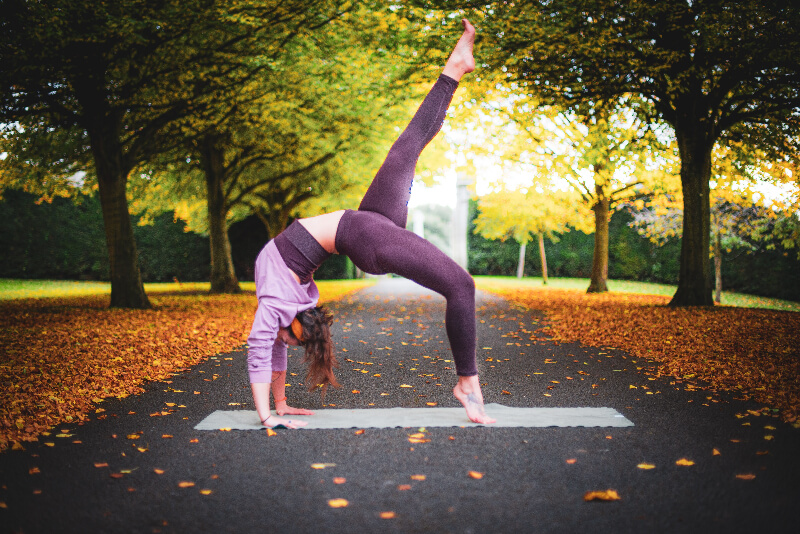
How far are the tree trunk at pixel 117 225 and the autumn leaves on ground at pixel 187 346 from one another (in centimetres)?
56

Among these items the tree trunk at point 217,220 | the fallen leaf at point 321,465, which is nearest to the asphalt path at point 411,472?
the fallen leaf at point 321,465

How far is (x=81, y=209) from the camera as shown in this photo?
2186 cm

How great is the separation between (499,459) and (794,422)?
2.13 m

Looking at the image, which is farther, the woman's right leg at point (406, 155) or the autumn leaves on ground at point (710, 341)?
the autumn leaves on ground at point (710, 341)

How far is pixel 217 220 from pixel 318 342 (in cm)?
1477

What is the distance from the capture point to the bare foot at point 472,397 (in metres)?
3.47

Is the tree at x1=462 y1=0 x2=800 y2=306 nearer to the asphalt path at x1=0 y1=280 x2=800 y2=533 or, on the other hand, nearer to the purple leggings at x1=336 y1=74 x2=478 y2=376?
the purple leggings at x1=336 y1=74 x2=478 y2=376

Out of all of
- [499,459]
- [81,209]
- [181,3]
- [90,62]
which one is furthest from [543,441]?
[81,209]

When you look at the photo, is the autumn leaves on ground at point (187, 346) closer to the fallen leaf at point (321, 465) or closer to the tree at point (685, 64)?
the fallen leaf at point (321, 465)

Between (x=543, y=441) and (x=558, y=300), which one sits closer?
(x=543, y=441)

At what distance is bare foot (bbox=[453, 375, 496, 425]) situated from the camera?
347 centimetres

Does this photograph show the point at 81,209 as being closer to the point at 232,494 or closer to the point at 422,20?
the point at 422,20

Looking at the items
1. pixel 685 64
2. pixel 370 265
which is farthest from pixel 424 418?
pixel 685 64

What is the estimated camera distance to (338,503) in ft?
7.92
